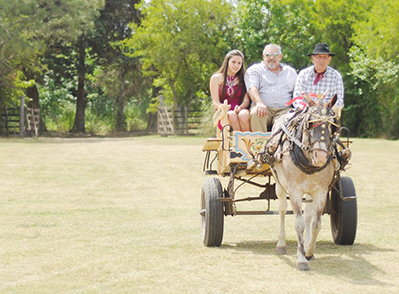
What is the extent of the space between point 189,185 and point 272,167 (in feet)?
30.7

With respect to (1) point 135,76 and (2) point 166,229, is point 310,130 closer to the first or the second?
(2) point 166,229

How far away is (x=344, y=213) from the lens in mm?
8742

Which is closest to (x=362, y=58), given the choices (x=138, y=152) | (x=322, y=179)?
(x=138, y=152)

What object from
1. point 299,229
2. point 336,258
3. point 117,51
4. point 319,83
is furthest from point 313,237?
point 117,51

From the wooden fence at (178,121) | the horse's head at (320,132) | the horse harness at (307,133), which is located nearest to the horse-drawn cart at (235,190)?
the horse harness at (307,133)

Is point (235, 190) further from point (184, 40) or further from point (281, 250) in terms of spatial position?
point (184, 40)

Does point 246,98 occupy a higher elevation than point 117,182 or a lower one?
higher

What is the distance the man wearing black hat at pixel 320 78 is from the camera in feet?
27.9

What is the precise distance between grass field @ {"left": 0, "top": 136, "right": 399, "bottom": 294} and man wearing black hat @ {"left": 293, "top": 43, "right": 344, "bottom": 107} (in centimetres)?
188

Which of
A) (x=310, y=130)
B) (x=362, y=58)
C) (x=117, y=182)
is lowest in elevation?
(x=117, y=182)

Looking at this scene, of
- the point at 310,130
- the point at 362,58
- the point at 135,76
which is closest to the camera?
the point at 310,130

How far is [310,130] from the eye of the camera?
718 cm

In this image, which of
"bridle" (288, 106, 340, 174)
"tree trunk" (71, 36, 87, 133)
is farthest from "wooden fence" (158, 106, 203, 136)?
"bridle" (288, 106, 340, 174)

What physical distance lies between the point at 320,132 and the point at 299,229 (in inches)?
43.2
